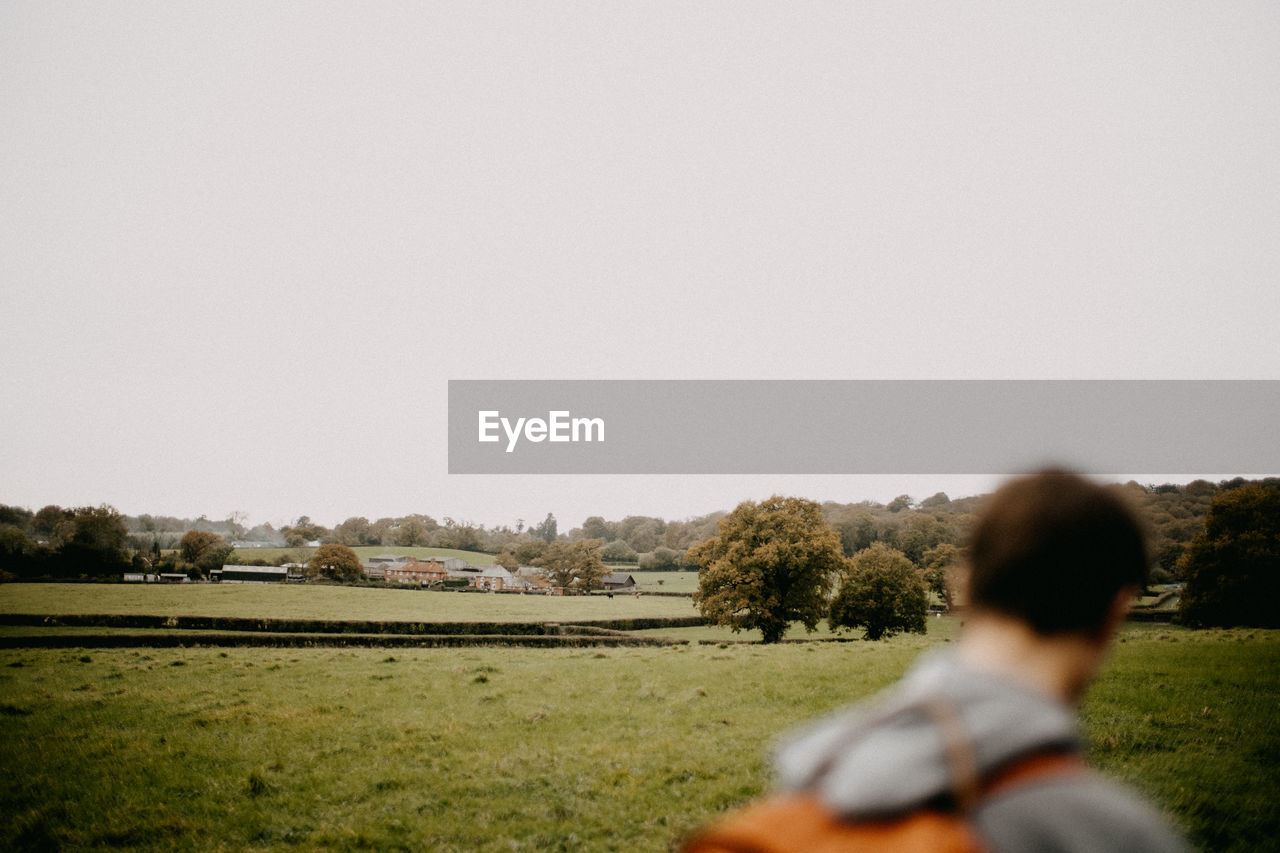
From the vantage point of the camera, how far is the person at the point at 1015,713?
1.65 metres

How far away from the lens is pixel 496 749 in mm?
12523

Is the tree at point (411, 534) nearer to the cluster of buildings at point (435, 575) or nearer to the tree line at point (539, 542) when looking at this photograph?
the tree line at point (539, 542)

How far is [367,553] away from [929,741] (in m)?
133

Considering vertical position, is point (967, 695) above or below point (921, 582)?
above

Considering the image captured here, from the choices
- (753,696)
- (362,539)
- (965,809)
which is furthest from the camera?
(362,539)

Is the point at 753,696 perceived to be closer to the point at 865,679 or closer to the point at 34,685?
the point at 865,679

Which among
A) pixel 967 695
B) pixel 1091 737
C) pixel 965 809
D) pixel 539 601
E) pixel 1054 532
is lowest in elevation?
pixel 539 601

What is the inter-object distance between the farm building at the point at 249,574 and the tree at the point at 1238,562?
350 ft

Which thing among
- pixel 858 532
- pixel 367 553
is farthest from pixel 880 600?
pixel 367 553

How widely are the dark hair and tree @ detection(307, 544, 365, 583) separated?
9834 centimetres

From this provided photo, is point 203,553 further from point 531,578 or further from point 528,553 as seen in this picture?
point 528,553

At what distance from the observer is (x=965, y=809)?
1.68m

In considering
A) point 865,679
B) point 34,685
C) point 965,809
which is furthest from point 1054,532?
point 34,685

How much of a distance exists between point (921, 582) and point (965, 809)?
50.7 metres
